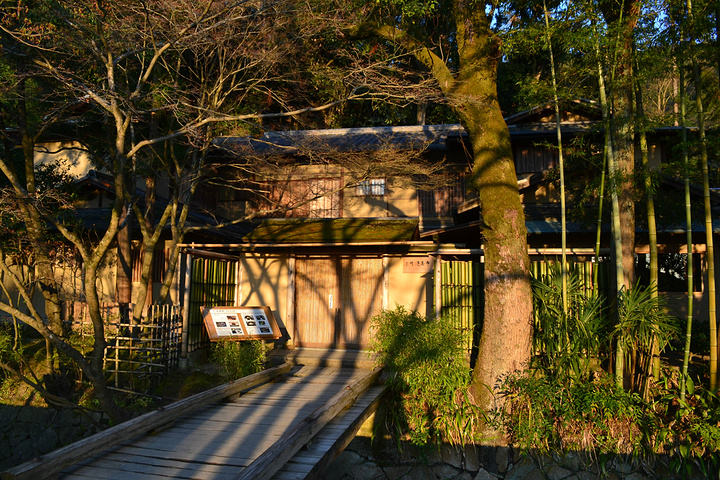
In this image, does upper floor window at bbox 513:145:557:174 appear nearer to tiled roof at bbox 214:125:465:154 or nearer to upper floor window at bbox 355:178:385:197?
tiled roof at bbox 214:125:465:154

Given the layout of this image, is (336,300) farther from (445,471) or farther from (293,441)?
(293,441)

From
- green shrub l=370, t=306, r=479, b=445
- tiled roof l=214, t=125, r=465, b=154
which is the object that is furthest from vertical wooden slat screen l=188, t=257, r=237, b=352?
green shrub l=370, t=306, r=479, b=445

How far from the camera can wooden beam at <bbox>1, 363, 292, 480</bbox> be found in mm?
3904

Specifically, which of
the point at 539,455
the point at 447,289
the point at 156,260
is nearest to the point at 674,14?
the point at 447,289

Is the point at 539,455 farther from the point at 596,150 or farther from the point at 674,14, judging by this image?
the point at 674,14

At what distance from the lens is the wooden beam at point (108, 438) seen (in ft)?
12.8

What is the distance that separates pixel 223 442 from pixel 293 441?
1.03 meters

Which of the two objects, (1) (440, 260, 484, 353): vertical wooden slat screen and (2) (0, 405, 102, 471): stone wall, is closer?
(2) (0, 405, 102, 471): stone wall

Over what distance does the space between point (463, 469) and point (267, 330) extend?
476 centimetres

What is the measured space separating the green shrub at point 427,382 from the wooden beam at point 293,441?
1320 mm

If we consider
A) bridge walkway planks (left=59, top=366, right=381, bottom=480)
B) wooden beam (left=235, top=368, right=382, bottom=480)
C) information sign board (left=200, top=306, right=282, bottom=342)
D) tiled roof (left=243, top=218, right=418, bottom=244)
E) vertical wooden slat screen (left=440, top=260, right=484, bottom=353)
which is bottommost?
bridge walkway planks (left=59, top=366, right=381, bottom=480)

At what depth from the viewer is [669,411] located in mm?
7133

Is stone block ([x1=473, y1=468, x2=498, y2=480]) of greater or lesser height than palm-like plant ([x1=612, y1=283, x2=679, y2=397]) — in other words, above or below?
below

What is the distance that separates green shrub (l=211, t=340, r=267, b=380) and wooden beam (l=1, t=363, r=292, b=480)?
64.6 inches
